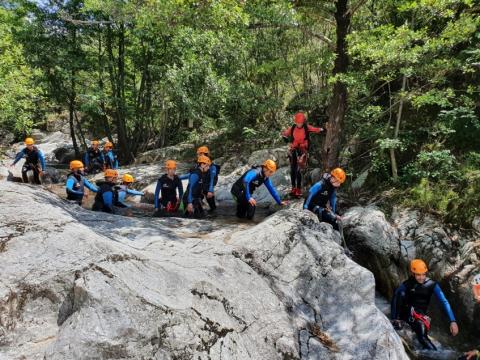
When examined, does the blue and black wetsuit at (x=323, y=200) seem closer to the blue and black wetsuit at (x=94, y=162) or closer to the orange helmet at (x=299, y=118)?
the orange helmet at (x=299, y=118)

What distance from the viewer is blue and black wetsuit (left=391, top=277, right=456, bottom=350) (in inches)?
310

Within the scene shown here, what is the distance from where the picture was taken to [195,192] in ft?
33.7

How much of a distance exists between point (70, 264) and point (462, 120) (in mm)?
10807

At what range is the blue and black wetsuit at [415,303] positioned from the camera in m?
7.88

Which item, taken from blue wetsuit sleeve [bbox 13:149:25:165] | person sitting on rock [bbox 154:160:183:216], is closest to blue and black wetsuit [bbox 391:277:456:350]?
person sitting on rock [bbox 154:160:183:216]

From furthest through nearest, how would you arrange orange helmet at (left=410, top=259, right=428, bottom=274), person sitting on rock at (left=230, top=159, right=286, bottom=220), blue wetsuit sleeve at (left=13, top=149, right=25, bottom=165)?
blue wetsuit sleeve at (left=13, top=149, right=25, bottom=165) → person sitting on rock at (left=230, top=159, right=286, bottom=220) → orange helmet at (left=410, top=259, right=428, bottom=274)

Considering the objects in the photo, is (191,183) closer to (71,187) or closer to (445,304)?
(71,187)

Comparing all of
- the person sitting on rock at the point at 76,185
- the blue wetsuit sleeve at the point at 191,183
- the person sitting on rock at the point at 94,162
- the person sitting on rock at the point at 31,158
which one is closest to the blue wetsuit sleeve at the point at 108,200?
the person sitting on rock at the point at 76,185

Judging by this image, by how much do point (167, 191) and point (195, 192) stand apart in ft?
3.46

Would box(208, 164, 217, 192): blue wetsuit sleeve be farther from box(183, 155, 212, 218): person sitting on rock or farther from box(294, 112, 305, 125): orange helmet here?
box(294, 112, 305, 125): orange helmet

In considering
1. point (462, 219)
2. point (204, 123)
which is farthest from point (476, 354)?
point (204, 123)

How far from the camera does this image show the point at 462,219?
31.8 feet

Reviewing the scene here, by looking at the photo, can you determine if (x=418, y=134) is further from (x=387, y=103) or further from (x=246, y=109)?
(x=246, y=109)

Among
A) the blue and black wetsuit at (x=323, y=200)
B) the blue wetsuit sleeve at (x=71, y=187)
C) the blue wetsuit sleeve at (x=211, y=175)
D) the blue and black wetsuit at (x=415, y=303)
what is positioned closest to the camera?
the blue and black wetsuit at (x=415, y=303)
